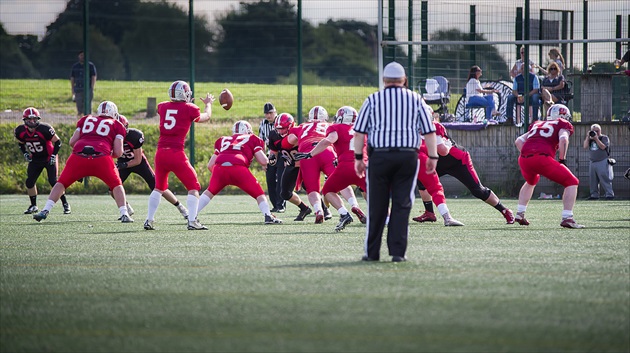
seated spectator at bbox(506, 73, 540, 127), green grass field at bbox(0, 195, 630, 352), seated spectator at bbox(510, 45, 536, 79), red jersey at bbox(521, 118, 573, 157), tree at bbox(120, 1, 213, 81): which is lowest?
green grass field at bbox(0, 195, 630, 352)

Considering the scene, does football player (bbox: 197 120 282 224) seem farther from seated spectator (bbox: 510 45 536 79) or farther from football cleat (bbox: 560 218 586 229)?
seated spectator (bbox: 510 45 536 79)

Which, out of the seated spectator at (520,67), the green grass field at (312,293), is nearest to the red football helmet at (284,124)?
the green grass field at (312,293)

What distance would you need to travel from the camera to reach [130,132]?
1456 centimetres

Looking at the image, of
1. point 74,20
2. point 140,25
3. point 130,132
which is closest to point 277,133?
point 130,132

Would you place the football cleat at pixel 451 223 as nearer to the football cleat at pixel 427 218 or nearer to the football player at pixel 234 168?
the football cleat at pixel 427 218

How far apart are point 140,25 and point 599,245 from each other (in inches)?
1212

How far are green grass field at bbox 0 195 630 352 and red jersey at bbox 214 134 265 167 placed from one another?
1.78 meters

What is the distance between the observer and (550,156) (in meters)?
12.3

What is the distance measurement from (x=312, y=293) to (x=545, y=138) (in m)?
6.85

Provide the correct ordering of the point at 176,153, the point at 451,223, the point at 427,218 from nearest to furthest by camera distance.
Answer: the point at 176,153 → the point at 451,223 → the point at 427,218

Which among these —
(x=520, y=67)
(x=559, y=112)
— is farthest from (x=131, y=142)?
(x=520, y=67)

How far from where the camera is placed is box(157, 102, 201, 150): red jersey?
1230 cm

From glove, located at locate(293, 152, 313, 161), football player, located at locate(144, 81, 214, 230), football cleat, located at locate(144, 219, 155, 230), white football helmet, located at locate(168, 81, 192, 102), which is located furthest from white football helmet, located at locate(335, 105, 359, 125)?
football cleat, located at locate(144, 219, 155, 230)

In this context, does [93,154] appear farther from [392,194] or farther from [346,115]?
[392,194]
